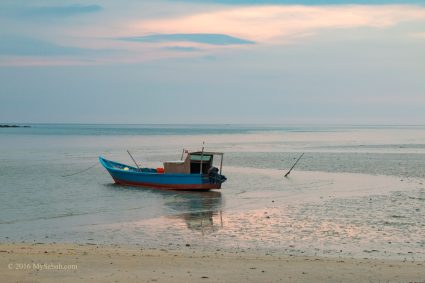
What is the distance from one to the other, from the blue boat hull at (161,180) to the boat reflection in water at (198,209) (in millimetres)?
567

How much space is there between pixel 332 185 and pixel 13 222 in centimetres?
1987

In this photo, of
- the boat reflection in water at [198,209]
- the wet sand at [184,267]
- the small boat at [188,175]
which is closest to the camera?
the wet sand at [184,267]

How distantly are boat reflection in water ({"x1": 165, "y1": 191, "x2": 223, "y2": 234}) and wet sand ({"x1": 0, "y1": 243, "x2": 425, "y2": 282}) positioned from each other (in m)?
5.27

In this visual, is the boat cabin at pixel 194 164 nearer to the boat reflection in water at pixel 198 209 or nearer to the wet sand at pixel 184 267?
the boat reflection in water at pixel 198 209

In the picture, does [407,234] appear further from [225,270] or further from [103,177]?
[103,177]

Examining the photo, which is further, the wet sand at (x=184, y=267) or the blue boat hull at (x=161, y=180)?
the blue boat hull at (x=161, y=180)

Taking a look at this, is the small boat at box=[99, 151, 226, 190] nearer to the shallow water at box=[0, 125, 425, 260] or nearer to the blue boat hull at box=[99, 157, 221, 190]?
the blue boat hull at box=[99, 157, 221, 190]

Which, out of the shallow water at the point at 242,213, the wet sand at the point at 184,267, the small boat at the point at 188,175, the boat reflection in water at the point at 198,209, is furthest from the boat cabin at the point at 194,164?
the wet sand at the point at 184,267

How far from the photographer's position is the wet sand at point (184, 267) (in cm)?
1016

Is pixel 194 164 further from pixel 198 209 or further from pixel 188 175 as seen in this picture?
pixel 198 209

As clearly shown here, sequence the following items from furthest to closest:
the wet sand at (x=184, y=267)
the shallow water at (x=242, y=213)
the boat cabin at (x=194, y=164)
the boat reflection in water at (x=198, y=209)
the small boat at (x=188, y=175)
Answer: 1. the boat cabin at (x=194, y=164)
2. the small boat at (x=188, y=175)
3. the boat reflection in water at (x=198, y=209)
4. the shallow water at (x=242, y=213)
5. the wet sand at (x=184, y=267)

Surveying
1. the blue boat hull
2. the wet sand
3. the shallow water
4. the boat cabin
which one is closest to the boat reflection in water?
the shallow water

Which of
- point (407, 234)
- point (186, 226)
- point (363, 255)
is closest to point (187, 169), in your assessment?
point (186, 226)

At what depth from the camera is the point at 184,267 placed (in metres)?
11.2
